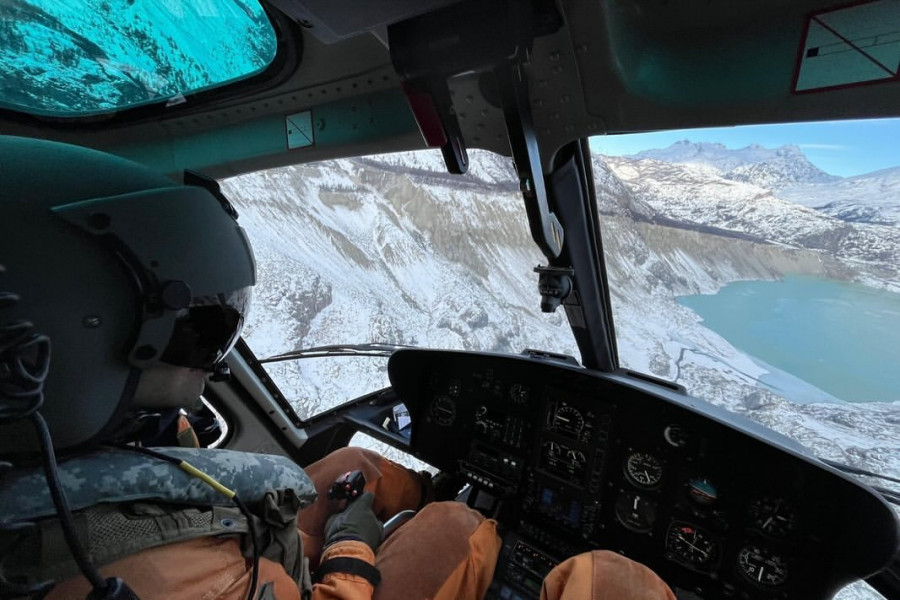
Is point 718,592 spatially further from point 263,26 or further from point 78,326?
point 263,26

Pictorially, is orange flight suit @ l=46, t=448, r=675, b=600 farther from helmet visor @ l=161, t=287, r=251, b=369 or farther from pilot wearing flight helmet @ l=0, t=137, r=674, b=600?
helmet visor @ l=161, t=287, r=251, b=369

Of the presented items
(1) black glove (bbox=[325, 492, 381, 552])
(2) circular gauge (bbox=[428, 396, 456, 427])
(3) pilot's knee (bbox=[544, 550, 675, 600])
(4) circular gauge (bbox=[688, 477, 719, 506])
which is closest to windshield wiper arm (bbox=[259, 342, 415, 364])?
(2) circular gauge (bbox=[428, 396, 456, 427])

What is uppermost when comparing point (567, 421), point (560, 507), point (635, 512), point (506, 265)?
point (506, 265)

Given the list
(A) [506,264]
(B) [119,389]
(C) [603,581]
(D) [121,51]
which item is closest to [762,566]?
(C) [603,581]

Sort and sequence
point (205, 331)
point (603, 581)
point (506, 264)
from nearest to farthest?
1. point (205, 331)
2. point (603, 581)
3. point (506, 264)

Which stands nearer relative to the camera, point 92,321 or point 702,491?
point 92,321

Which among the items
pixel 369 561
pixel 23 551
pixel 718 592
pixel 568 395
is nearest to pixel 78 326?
pixel 23 551

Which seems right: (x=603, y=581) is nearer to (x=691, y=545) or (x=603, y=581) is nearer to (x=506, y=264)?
(x=691, y=545)
